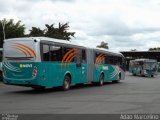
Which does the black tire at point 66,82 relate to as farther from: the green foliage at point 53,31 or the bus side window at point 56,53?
the green foliage at point 53,31

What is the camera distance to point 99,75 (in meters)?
29.2

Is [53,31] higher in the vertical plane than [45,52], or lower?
higher

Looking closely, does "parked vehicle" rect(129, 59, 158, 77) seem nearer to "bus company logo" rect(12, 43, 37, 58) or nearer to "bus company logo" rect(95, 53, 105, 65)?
"bus company logo" rect(95, 53, 105, 65)

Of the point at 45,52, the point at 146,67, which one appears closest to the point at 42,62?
the point at 45,52

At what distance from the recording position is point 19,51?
20000 mm

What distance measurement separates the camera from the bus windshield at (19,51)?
19641 millimetres

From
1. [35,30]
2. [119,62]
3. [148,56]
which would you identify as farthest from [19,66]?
[148,56]

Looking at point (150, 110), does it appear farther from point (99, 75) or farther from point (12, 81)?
point (99, 75)

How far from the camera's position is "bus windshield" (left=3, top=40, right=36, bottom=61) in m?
19.6

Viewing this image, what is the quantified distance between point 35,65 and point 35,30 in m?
53.2

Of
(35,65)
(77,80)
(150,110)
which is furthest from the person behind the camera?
(77,80)

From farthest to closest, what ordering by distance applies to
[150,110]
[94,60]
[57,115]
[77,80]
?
1. [94,60]
2. [77,80]
3. [150,110]
4. [57,115]

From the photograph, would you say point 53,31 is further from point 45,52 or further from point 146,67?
point 45,52

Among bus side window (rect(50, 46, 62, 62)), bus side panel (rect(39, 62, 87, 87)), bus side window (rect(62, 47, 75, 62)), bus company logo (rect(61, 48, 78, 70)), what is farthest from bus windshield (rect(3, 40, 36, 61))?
bus side window (rect(62, 47, 75, 62))
